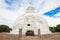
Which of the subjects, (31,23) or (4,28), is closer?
(31,23)

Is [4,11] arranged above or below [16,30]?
above

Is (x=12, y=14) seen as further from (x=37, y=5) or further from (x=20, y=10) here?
(x=37, y=5)

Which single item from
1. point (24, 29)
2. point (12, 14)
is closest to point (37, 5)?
point (12, 14)

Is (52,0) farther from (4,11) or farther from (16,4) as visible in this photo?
(4,11)

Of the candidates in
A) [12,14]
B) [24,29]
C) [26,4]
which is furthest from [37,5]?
[24,29]

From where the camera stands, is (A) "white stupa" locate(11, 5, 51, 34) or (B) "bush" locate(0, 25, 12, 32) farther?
(B) "bush" locate(0, 25, 12, 32)

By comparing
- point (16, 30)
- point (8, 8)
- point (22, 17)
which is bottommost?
point (16, 30)

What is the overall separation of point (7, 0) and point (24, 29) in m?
5.18

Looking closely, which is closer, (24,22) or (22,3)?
(24,22)

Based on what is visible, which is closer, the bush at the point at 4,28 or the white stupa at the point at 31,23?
the white stupa at the point at 31,23

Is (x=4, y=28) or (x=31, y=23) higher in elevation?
(x=31, y=23)

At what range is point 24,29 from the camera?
63.0 feet

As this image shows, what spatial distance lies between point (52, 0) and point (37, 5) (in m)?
1.90

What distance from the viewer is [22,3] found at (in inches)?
892
